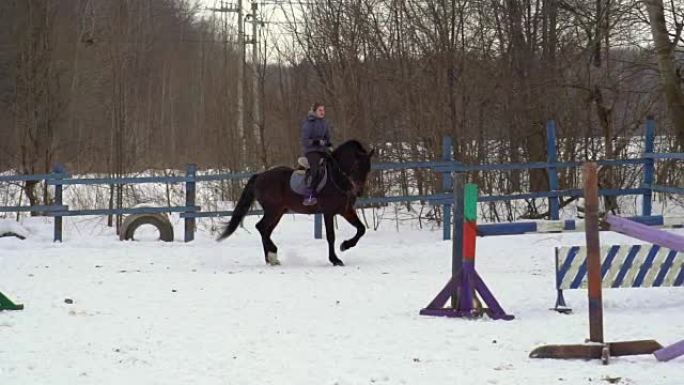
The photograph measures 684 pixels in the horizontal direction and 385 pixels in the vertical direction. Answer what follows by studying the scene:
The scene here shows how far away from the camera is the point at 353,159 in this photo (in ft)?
45.4

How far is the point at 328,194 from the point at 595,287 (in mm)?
7430

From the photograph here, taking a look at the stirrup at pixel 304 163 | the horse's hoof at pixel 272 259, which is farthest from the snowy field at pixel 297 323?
the stirrup at pixel 304 163

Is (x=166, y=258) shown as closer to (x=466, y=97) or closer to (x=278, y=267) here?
(x=278, y=267)

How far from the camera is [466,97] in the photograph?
19297mm

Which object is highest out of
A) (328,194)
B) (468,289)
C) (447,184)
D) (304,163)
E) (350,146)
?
(350,146)

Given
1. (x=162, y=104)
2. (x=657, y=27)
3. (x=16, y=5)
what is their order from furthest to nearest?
1. (x=162, y=104)
2. (x=16, y=5)
3. (x=657, y=27)

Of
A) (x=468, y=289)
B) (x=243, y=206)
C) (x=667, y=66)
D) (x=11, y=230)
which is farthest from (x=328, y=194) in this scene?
(x=667, y=66)

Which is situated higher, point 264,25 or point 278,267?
point 264,25

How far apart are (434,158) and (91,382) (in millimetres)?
13730

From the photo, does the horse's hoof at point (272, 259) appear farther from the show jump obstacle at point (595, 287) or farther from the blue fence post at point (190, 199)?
the show jump obstacle at point (595, 287)

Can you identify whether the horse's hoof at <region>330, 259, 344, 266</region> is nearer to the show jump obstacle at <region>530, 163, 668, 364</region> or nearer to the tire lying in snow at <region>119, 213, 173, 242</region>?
the tire lying in snow at <region>119, 213, 173, 242</region>

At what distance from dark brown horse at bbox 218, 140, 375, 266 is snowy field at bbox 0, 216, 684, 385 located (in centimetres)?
46

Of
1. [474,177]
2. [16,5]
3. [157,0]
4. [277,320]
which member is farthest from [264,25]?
[157,0]

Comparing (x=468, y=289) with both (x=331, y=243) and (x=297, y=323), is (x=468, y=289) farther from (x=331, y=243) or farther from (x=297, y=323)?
(x=331, y=243)
